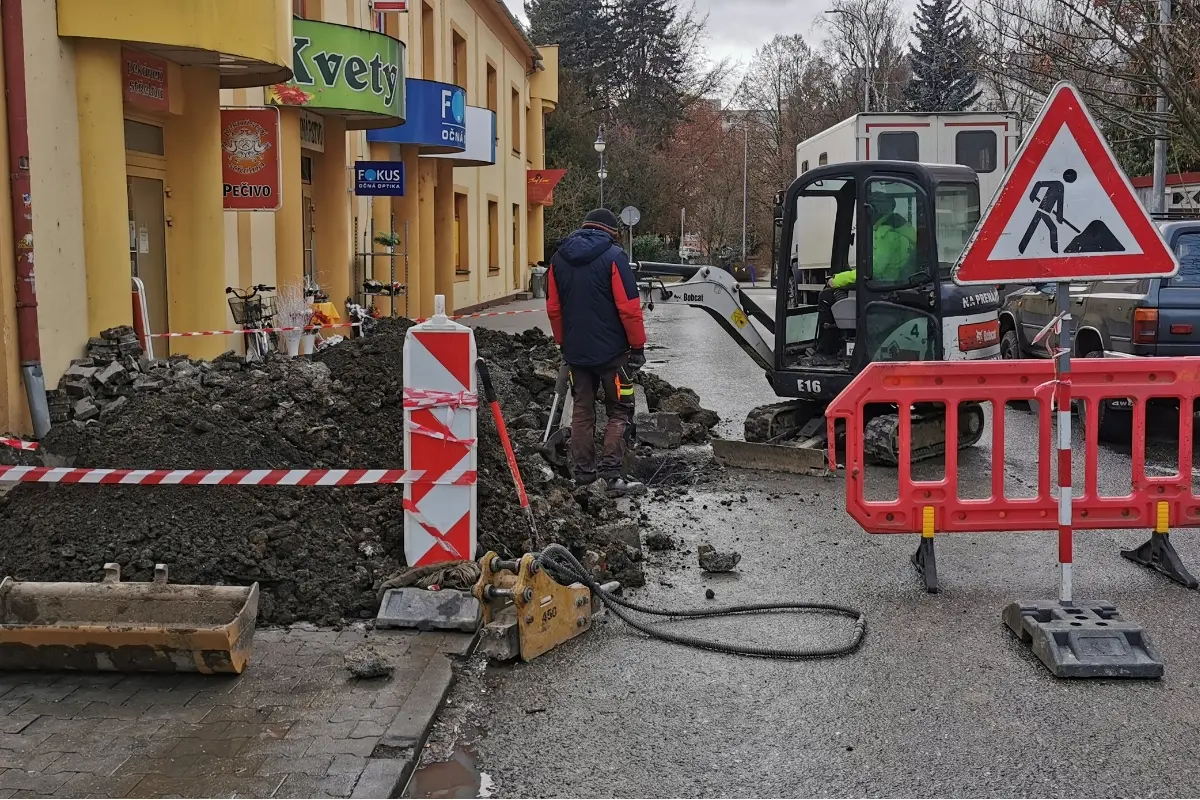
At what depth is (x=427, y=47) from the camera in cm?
2736

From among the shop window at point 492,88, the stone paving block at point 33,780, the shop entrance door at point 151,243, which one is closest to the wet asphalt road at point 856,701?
the stone paving block at point 33,780

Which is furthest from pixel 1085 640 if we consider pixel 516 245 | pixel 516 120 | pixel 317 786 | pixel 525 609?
pixel 516 245

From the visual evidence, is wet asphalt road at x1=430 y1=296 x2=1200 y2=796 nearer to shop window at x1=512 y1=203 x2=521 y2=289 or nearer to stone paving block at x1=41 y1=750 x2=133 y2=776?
stone paving block at x1=41 y1=750 x2=133 y2=776

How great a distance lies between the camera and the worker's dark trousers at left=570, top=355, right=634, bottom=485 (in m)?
9.22

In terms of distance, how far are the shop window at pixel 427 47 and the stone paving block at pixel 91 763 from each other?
943 inches

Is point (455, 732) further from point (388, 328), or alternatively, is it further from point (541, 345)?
point (541, 345)

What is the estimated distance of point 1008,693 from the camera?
508cm

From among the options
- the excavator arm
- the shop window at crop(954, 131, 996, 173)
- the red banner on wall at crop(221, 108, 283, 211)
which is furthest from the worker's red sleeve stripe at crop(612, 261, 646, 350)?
the shop window at crop(954, 131, 996, 173)

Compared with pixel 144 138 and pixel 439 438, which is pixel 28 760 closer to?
pixel 439 438

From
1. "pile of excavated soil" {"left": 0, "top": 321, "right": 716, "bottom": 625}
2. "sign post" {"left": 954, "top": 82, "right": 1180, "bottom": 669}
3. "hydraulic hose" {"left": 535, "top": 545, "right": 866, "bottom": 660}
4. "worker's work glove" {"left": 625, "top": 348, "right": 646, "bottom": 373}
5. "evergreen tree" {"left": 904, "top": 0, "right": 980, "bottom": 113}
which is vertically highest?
"evergreen tree" {"left": 904, "top": 0, "right": 980, "bottom": 113}

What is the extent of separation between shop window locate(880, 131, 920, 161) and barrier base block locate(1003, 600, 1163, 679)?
533 inches

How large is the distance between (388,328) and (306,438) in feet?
15.9

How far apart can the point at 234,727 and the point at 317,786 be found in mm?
657

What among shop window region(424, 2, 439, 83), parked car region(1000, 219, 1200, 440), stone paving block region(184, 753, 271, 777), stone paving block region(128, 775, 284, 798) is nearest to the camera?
stone paving block region(128, 775, 284, 798)
